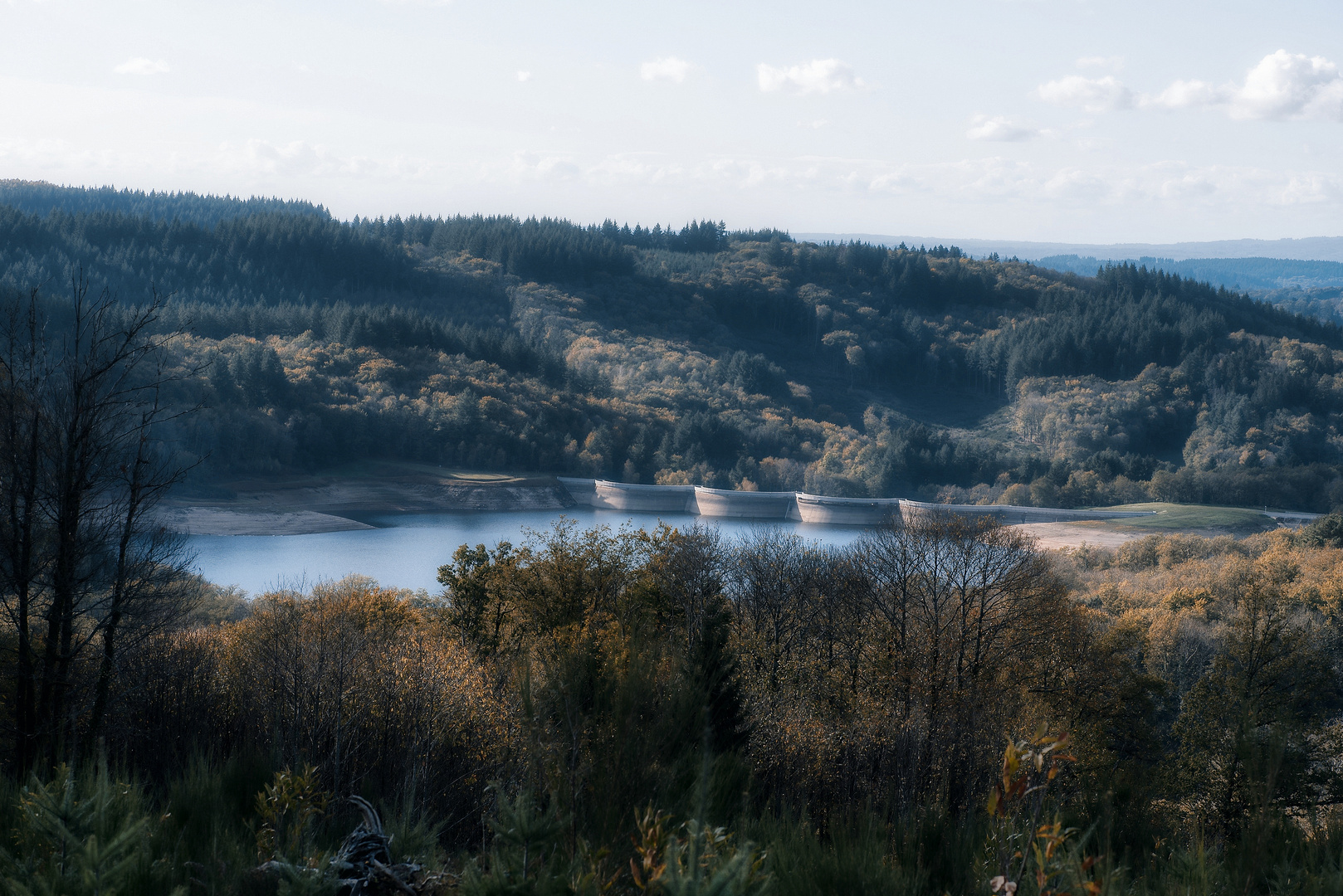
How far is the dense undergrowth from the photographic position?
10.2 feet

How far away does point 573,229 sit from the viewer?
165m

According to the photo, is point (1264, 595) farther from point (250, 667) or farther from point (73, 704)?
point (73, 704)

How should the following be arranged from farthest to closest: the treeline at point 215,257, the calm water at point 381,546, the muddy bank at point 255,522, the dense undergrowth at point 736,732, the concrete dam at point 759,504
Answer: the treeline at point 215,257, the concrete dam at point 759,504, the muddy bank at point 255,522, the calm water at point 381,546, the dense undergrowth at point 736,732

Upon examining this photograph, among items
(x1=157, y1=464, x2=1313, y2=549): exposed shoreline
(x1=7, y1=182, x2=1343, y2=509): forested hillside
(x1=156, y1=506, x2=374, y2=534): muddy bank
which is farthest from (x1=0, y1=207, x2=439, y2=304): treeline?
(x1=156, y1=506, x2=374, y2=534): muddy bank

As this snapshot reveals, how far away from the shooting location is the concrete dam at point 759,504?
8456 cm

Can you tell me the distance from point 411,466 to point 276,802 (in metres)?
87.1

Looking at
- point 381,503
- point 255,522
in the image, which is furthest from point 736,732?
point 381,503

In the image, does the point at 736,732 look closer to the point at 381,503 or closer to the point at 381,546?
the point at 381,546

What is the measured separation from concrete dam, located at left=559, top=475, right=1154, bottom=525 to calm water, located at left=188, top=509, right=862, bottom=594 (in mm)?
2163

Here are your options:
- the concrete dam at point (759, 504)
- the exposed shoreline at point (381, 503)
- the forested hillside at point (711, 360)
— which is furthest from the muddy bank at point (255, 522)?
the concrete dam at point (759, 504)

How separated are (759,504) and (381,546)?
3836cm

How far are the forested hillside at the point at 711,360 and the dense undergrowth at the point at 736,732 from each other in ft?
180

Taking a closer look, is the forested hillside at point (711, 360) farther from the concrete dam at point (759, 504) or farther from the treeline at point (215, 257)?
the concrete dam at point (759, 504)

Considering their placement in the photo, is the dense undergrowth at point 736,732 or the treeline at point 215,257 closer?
the dense undergrowth at point 736,732
